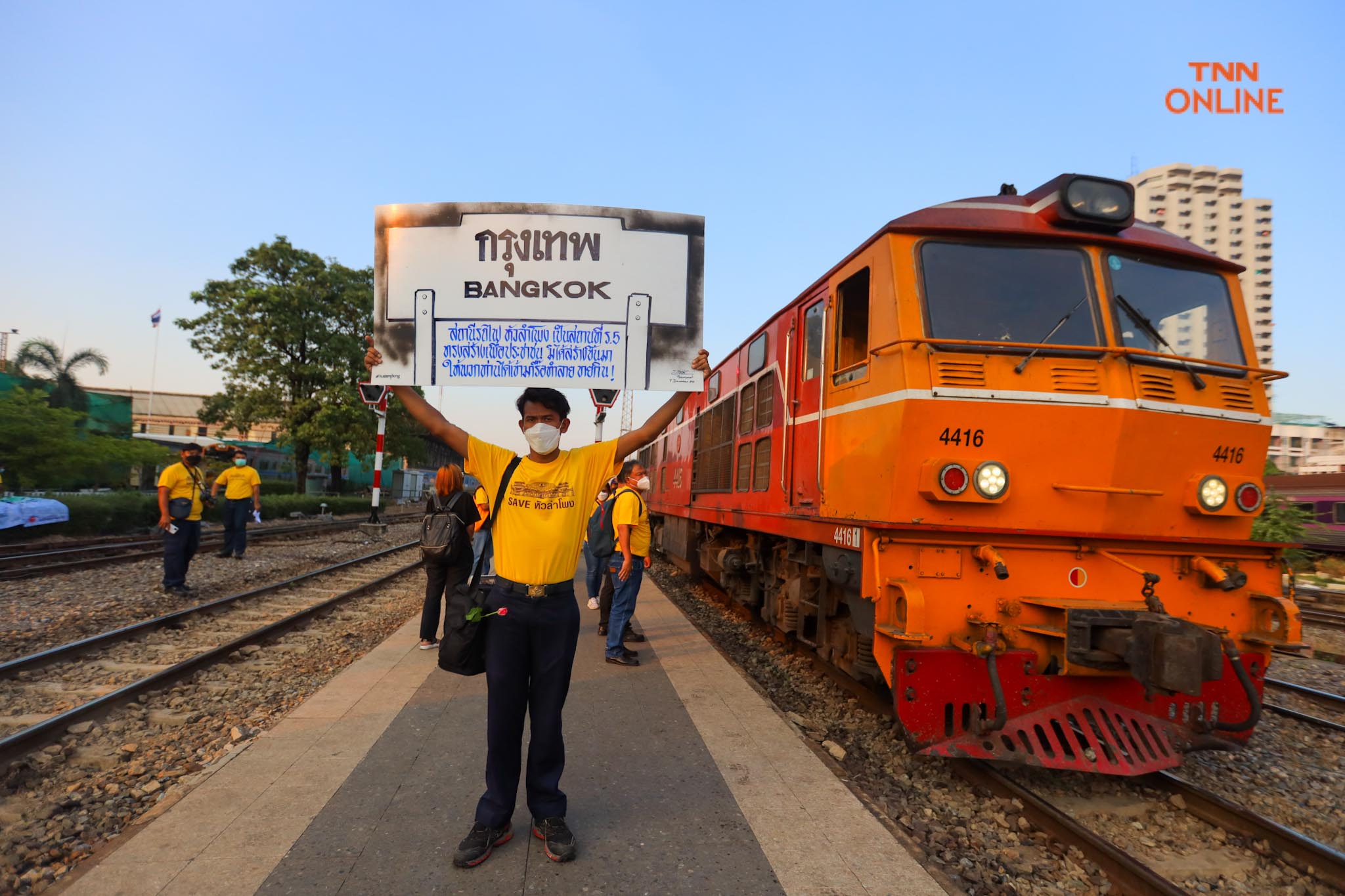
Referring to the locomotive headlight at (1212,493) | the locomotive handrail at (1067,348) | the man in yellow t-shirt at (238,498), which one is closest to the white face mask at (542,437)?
the locomotive handrail at (1067,348)

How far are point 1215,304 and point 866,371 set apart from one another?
2297 millimetres

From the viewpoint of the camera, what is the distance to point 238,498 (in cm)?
1268

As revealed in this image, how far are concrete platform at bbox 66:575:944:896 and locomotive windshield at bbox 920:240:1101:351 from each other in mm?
2783

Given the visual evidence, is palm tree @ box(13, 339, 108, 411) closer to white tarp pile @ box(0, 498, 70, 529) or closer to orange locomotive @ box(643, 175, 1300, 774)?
white tarp pile @ box(0, 498, 70, 529)

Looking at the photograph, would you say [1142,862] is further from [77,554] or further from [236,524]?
[77,554]

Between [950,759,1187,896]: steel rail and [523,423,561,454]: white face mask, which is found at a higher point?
[523,423,561,454]: white face mask

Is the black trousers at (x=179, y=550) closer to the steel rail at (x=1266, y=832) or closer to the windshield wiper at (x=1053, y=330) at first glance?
the windshield wiper at (x=1053, y=330)

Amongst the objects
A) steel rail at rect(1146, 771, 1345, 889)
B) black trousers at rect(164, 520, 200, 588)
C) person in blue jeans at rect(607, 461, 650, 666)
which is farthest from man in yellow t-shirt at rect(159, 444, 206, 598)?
steel rail at rect(1146, 771, 1345, 889)

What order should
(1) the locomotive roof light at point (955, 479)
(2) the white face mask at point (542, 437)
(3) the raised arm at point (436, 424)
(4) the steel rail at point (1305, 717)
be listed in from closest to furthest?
(2) the white face mask at point (542, 437)
(3) the raised arm at point (436, 424)
(1) the locomotive roof light at point (955, 479)
(4) the steel rail at point (1305, 717)

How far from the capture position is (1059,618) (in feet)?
13.7

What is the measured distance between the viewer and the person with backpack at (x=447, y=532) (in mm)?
6602

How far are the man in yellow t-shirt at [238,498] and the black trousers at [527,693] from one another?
10561 millimetres

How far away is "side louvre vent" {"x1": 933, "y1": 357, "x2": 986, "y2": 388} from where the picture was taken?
4410 millimetres

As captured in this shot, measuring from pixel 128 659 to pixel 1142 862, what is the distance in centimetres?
769
